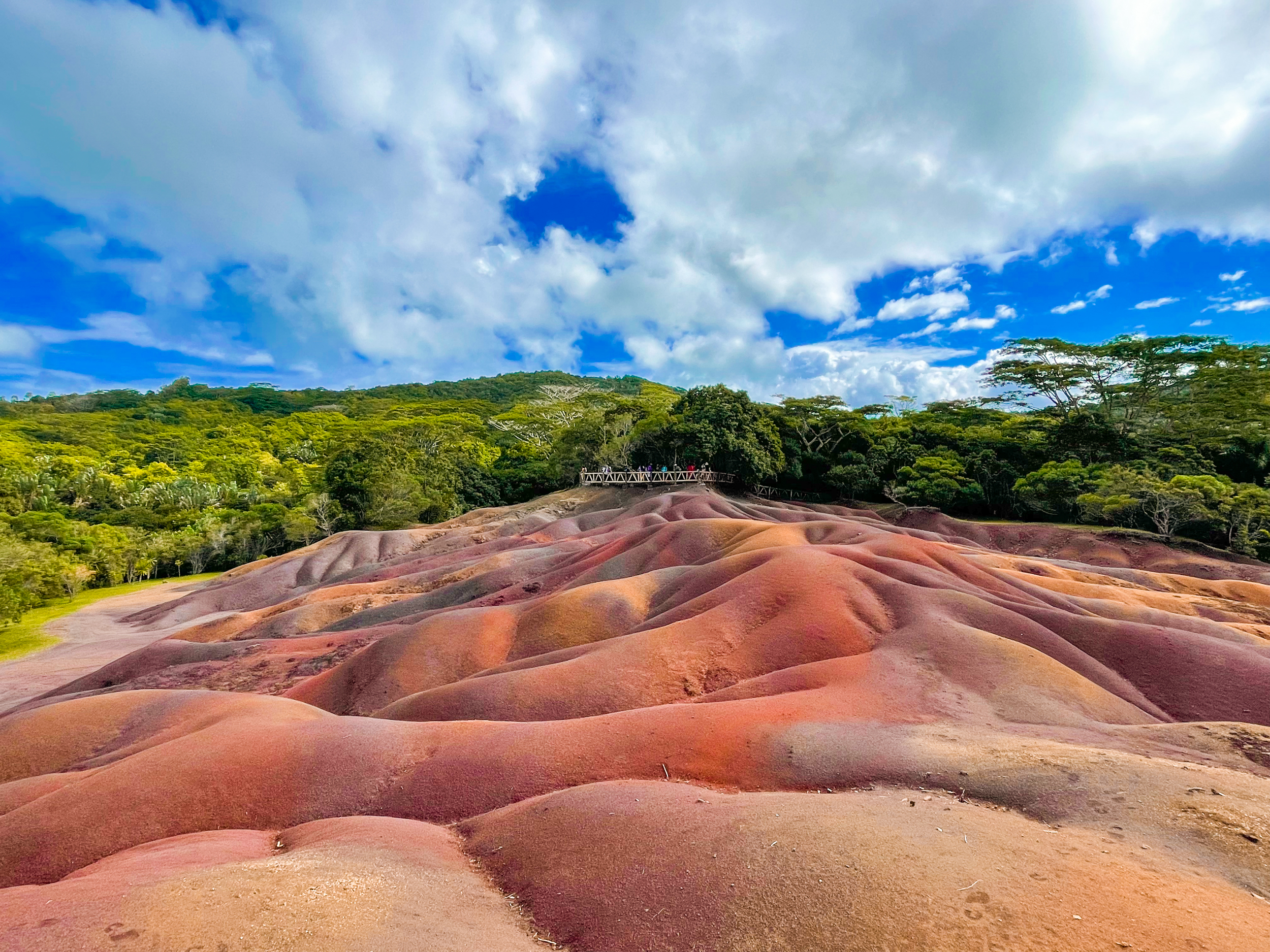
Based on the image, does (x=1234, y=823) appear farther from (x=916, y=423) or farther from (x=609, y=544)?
(x=916, y=423)

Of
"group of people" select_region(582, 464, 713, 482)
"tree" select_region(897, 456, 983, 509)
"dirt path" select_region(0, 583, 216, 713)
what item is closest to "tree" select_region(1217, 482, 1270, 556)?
"tree" select_region(897, 456, 983, 509)

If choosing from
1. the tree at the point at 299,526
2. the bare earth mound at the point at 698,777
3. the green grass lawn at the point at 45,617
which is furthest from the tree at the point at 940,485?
the green grass lawn at the point at 45,617

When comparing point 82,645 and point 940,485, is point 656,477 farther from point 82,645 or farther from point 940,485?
point 82,645

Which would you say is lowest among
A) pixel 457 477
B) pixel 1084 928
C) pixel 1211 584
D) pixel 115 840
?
pixel 1211 584

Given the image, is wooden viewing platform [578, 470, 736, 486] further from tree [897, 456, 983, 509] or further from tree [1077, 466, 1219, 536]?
tree [1077, 466, 1219, 536]

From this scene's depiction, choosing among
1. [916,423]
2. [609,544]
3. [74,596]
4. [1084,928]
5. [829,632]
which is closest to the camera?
[1084,928]

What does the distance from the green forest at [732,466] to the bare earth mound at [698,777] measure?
78.0 ft

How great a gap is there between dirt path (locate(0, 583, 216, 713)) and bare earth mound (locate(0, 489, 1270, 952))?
794 cm

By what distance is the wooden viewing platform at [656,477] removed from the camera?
60188 mm

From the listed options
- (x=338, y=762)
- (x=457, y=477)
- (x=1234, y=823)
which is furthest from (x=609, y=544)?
(x=457, y=477)

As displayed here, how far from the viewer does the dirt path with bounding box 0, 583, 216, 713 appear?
29141mm

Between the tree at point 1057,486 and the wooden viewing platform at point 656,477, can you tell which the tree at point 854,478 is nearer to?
the wooden viewing platform at point 656,477

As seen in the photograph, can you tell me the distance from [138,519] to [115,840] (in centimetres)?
7339

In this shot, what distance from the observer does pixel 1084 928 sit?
18.3 feet
